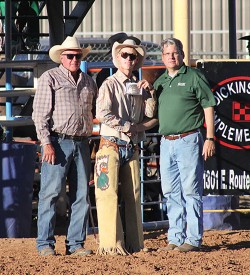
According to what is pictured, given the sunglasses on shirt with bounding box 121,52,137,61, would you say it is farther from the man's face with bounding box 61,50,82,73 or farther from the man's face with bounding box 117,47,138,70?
the man's face with bounding box 61,50,82,73

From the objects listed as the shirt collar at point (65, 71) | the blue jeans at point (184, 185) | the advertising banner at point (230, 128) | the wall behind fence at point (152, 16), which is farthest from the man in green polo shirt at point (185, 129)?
the wall behind fence at point (152, 16)

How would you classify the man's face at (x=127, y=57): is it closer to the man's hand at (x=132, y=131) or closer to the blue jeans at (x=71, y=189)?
the man's hand at (x=132, y=131)

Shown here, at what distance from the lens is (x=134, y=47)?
900 cm

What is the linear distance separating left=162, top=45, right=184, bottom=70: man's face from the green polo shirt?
0.25 ft

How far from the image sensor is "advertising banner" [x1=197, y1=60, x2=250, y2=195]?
11.2m

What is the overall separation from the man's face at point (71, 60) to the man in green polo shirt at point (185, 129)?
0.79 meters

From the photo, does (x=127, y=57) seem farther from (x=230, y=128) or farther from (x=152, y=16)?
(x=152, y=16)

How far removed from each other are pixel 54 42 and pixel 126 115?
204 inches

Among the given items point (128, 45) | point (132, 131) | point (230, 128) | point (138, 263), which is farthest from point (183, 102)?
point (230, 128)

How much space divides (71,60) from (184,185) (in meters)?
1.52

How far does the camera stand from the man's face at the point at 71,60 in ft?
29.7

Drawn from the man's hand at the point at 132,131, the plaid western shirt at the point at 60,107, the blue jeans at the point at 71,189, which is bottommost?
the blue jeans at the point at 71,189

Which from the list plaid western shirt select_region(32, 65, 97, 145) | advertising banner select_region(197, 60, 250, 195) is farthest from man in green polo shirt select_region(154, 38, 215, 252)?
advertising banner select_region(197, 60, 250, 195)

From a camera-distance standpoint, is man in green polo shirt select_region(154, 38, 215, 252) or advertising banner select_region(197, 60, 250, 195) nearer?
man in green polo shirt select_region(154, 38, 215, 252)
